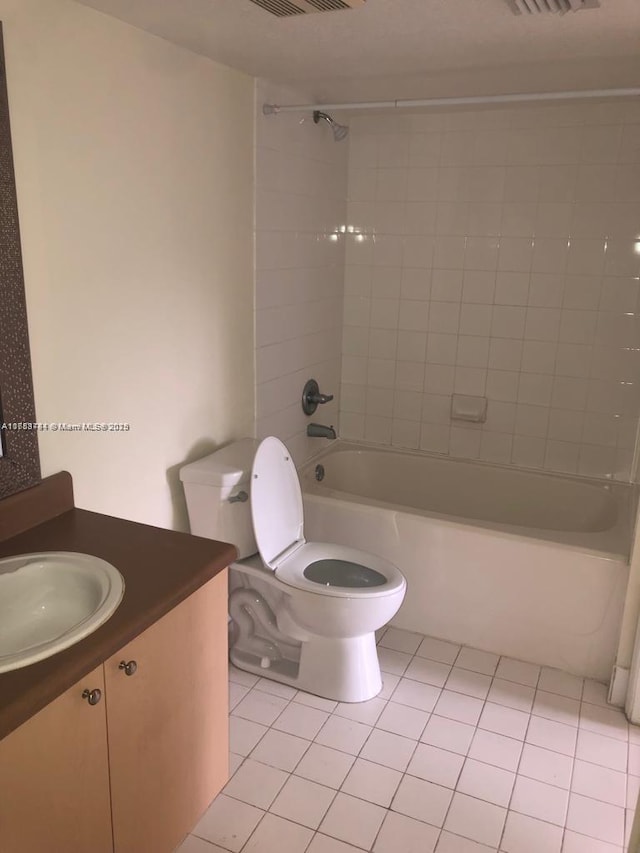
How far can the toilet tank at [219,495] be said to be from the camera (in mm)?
2258

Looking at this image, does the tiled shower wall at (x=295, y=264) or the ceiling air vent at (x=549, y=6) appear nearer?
the ceiling air vent at (x=549, y=6)

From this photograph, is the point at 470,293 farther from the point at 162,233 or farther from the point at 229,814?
the point at 229,814

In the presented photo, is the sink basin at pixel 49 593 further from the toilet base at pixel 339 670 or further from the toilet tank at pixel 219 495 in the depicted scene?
the toilet base at pixel 339 670

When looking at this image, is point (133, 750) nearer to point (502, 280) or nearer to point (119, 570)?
point (119, 570)

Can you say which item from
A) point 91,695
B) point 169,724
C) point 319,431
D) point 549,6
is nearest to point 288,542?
point 319,431

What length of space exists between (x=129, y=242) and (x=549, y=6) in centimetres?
122

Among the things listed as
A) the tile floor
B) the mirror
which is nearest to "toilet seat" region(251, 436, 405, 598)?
the tile floor

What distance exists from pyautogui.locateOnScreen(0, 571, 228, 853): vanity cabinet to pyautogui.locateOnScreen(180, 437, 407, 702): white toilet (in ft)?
1.93

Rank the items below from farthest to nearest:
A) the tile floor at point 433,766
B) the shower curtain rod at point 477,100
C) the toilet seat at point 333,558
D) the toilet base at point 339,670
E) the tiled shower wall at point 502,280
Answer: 1. the tiled shower wall at point 502,280
2. the toilet base at point 339,670
3. the toilet seat at point 333,558
4. the shower curtain rod at point 477,100
5. the tile floor at point 433,766

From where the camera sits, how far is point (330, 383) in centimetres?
346

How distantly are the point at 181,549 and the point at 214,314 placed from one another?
3.34ft

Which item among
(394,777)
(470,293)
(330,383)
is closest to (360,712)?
(394,777)

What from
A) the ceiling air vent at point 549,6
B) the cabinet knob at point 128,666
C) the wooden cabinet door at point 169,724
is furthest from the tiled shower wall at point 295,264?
the cabinet knob at point 128,666

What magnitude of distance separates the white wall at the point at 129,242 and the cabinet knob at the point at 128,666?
64cm
